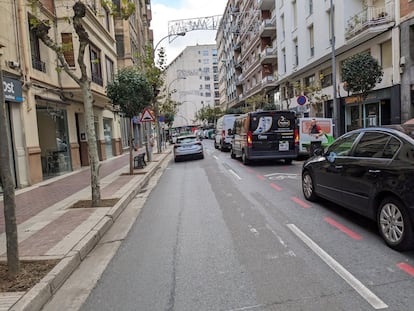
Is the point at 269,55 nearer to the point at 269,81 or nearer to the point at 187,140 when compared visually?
the point at 269,81

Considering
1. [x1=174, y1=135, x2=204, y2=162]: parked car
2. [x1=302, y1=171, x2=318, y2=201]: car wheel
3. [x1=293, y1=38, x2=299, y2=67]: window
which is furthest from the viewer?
[x1=293, y1=38, x2=299, y2=67]: window

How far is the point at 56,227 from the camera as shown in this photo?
21.6 feet

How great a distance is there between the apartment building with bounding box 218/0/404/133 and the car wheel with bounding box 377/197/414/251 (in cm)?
1401

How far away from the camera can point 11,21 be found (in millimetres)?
11953

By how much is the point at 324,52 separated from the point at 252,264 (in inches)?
966

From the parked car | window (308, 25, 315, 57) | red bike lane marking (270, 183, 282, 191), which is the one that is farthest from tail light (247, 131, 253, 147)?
window (308, 25, 315, 57)

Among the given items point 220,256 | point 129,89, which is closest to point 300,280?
point 220,256

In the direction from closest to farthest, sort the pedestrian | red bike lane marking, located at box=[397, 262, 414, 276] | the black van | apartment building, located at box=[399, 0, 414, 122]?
1. red bike lane marking, located at box=[397, 262, 414, 276]
2. the black van
3. the pedestrian
4. apartment building, located at box=[399, 0, 414, 122]

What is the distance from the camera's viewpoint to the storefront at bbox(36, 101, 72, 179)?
49.0ft

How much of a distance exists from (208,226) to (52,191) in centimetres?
672

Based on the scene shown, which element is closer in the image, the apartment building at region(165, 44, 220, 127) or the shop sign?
the shop sign

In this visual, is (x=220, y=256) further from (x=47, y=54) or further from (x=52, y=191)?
(x=47, y=54)

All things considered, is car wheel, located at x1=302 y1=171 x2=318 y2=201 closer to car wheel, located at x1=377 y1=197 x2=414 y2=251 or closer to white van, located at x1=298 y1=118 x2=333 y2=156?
car wheel, located at x1=377 y1=197 x2=414 y2=251

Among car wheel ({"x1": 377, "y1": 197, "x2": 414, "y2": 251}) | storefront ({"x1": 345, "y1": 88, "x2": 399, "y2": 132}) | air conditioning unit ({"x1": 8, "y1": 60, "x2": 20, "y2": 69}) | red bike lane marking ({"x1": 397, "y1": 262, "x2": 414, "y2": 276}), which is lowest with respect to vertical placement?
red bike lane marking ({"x1": 397, "y1": 262, "x2": 414, "y2": 276})
